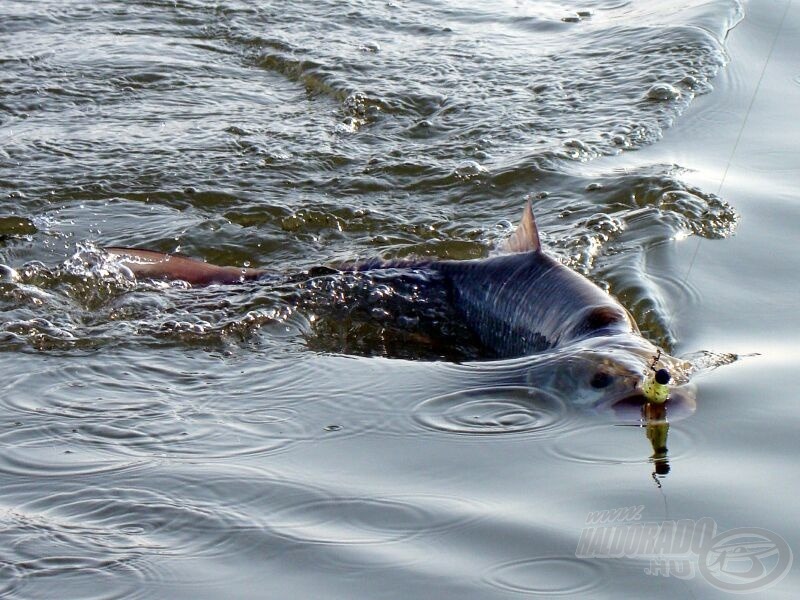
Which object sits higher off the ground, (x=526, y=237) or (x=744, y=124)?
(x=744, y=124)

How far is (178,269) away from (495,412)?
6.48 feet

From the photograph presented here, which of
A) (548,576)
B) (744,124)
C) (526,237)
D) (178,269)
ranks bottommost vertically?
(548,576)

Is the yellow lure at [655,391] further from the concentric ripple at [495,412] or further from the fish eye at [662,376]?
the concentric ripple at [495,412]

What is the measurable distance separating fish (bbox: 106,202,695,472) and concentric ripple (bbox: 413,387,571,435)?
0.07 m

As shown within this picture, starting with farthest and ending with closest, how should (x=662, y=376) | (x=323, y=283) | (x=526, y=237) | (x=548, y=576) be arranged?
(x=323, y=283) → (x=526, y=237) → (x=662, y=376) → (x=548, y=576)

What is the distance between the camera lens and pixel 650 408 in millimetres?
3598

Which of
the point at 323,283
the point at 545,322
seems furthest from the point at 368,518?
the point at 323,283

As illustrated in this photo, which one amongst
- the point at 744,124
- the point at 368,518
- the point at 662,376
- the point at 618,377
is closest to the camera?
the point at 368,518

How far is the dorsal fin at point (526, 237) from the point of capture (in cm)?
457

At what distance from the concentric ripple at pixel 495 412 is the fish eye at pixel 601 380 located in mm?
114

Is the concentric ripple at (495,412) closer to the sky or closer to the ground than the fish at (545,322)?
closer to the ground

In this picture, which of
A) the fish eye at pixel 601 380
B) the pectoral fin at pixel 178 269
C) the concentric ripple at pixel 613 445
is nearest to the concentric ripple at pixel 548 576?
the concentric ripple at pixel 613 445

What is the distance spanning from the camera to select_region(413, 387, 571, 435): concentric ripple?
3.66 metres

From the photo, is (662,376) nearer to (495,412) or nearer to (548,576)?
(495,412)
